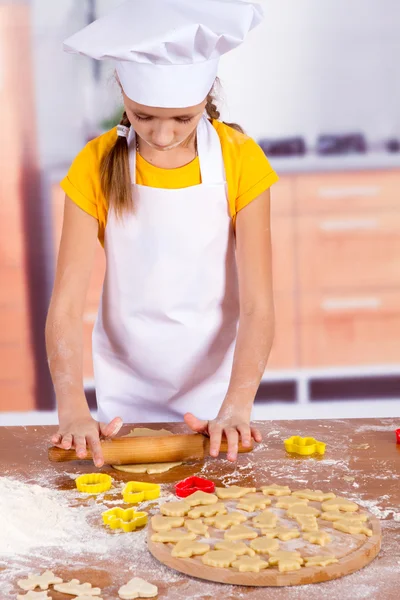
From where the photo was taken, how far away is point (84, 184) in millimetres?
1694

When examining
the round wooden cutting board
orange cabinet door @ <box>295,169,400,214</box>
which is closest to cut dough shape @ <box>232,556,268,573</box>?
the round wooden cutting board

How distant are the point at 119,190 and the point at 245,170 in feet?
0.82

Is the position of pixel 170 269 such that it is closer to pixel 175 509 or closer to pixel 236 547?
pixel 175 509

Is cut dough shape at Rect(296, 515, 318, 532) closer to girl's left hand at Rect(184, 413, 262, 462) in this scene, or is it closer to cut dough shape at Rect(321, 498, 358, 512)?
cut dough shape at Rect(321, 498, 358, 512)

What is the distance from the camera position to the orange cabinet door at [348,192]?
11.5 feet

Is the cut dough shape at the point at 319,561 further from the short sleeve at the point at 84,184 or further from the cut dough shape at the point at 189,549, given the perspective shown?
the short sleeve at the point at 84,184

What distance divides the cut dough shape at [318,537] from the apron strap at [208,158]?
86 cm

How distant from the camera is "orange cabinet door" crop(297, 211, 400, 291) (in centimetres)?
356

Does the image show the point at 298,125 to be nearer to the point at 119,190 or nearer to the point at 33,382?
the point at 33,382

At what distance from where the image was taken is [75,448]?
1388 mm

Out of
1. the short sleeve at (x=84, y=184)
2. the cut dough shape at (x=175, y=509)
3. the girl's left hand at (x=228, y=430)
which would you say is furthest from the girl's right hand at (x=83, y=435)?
the short sleeve at (x=84, y=184)

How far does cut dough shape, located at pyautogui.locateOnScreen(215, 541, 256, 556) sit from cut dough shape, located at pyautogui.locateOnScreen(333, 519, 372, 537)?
0.13 meters

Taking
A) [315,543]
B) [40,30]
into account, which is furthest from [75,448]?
[40,30]

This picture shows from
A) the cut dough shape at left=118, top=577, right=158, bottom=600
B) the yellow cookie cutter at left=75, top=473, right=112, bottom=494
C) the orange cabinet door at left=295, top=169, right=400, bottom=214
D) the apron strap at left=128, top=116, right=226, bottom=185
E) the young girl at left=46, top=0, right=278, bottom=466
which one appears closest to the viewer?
the cut dough shape at left=118, top=577, right=158, bottom=600
